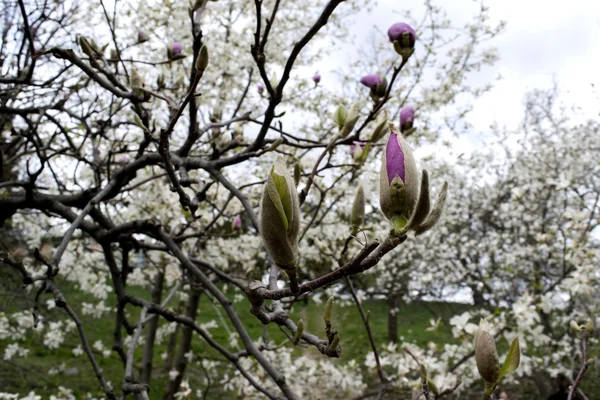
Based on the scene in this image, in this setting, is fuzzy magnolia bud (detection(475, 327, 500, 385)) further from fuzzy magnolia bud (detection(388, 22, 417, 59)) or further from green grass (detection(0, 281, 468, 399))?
green grass (detection(0, 281, 468, 399))

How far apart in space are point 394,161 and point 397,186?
0.03 metres

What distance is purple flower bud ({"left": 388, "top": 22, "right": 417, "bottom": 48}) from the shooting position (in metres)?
1.02

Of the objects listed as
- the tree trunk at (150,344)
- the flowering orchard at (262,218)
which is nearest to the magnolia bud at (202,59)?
the flowering orchard at (262,218)

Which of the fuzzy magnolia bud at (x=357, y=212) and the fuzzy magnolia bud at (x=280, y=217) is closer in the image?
the fuzzy magnolia bud at (x=280, y=217)

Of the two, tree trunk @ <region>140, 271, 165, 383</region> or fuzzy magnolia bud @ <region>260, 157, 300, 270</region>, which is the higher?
tree trunk @ <region>140, 271, 165, 383</region>

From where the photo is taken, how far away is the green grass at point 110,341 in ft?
17.1

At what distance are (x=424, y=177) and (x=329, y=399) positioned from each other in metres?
6.22

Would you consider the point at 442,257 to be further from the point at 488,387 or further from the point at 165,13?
the point at 488,387

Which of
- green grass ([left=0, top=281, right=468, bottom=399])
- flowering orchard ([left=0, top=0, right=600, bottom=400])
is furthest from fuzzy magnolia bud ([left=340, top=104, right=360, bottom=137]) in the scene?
green grass ([left=0, top=281, right=468, bottom=399])

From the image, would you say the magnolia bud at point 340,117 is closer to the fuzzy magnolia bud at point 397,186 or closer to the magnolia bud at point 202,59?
the magnolia bud at point 202,59

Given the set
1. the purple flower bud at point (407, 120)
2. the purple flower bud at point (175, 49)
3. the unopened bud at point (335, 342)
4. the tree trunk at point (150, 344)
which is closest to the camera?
the unopened bud at point (335, 342)

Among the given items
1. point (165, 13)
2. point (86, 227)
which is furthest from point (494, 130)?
point (86, 227)

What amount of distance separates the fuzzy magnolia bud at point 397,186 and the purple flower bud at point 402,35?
599 mm

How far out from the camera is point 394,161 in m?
0.51
